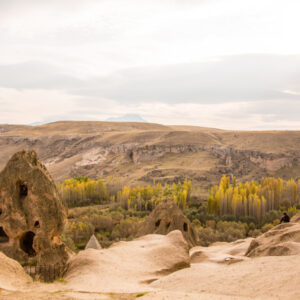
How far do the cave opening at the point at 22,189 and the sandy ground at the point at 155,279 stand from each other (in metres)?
2.92

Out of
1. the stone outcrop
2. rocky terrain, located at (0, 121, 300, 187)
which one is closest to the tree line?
rocky terrain, located at (0, 121, 300, 187)

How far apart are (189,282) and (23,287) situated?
13.3 feet

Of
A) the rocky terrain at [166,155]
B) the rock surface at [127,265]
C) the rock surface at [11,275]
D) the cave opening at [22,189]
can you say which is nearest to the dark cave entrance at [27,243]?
the cave opening at [22,189]

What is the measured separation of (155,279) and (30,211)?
493 cm

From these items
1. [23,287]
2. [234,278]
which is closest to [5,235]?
[23,287]

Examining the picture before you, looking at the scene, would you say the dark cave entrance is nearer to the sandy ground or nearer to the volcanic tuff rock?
the sandy ground

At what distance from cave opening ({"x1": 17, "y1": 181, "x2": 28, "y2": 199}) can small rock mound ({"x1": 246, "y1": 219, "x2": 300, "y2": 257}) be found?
878cm

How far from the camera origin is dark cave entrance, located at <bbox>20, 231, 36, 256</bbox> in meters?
12.2

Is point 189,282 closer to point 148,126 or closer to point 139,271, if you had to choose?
point 139,271

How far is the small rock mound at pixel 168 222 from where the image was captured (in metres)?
19.5

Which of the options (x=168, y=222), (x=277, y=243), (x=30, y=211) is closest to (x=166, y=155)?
(x=168, y=222)

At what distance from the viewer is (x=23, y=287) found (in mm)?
7988

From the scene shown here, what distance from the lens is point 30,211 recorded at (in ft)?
37.8

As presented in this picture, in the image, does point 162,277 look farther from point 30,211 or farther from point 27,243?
point 27,243
